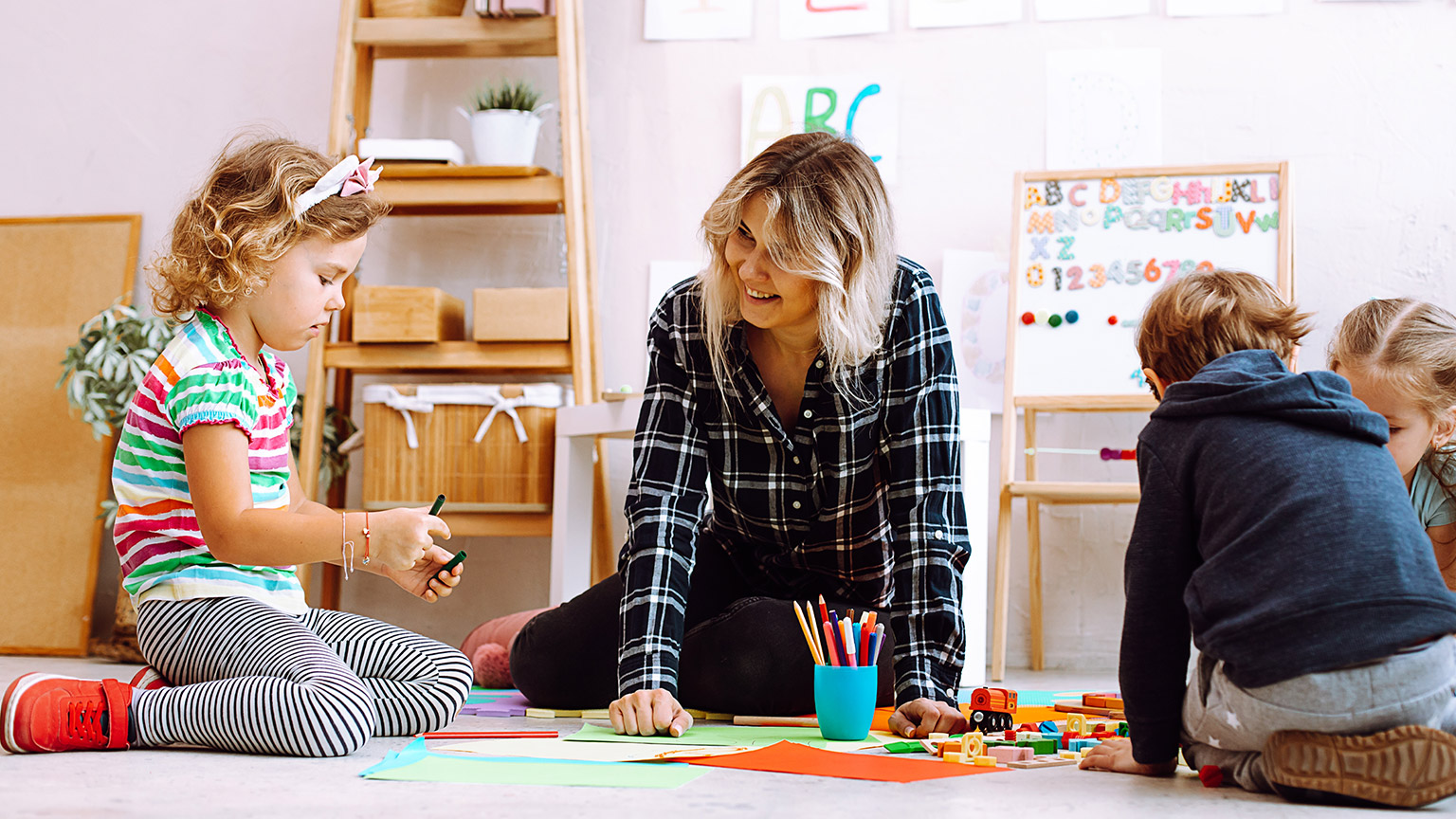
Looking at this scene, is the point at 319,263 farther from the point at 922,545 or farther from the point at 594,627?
the point at 922,545

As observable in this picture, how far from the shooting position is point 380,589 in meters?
2.71

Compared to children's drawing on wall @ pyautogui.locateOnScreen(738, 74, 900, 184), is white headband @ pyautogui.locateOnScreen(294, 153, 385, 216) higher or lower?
lower

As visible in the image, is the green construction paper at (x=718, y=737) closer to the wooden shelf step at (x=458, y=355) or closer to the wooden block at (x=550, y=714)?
the wooden block at (x=550, y=714)

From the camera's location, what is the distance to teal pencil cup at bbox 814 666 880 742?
1254 mm

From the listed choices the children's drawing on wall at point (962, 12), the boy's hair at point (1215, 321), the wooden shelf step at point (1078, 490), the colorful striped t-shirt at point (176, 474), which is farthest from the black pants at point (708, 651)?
the children's drawing on wall at point (962, 12)

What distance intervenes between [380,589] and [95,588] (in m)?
0.63

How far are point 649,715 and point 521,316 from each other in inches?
52.1

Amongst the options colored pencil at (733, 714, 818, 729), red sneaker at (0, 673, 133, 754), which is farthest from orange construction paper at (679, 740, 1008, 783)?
red sneaker at (0, 673, 133, 754)

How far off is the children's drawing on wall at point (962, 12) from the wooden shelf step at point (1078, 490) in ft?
3.45

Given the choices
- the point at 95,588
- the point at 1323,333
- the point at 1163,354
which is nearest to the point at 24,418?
the point at 95,588

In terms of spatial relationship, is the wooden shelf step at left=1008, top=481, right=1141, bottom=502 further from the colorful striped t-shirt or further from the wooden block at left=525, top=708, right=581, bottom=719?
the colorful striped t-shirt

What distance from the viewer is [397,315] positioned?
2.45 metres

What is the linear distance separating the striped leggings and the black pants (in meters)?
0.29

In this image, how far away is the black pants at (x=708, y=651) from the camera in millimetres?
1477
